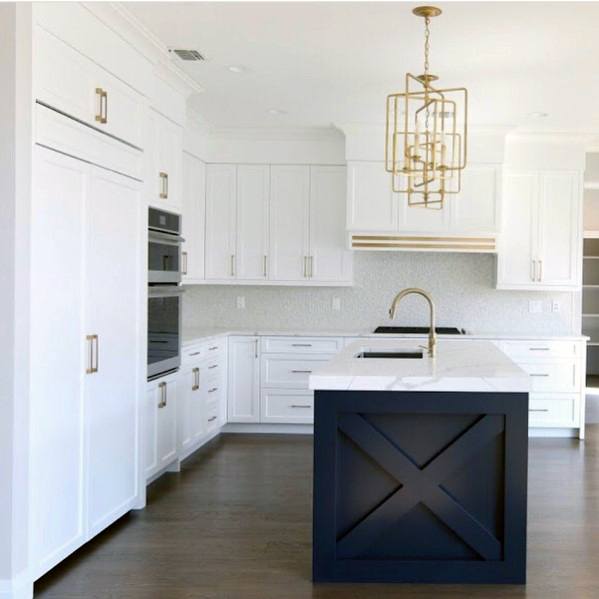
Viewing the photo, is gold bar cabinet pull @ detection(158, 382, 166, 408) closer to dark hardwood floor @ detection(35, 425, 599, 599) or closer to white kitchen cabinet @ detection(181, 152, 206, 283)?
dark hardwood floor @ detection(35, 425, 599, 599)

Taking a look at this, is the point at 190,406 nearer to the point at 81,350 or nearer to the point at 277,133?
the point at 81,350

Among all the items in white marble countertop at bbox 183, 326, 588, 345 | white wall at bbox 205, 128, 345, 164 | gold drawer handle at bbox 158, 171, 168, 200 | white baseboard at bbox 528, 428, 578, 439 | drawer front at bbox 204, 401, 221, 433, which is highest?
white wall at bbox 205, 128, 345, 164

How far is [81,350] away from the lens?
11.5ft

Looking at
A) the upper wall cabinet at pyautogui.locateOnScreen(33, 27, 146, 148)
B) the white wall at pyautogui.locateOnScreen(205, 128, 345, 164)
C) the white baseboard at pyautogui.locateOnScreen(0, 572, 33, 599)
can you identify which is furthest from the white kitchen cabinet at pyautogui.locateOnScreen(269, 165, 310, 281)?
the white baseboard at pyautogui.locateOnScreen(0, 572, 33, 599)

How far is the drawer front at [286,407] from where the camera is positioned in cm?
650

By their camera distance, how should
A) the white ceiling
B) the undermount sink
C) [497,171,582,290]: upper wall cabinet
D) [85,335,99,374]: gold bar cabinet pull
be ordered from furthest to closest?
[497,171,582,290]: upper wall cabinet → the undermount sink → the white ceiling → [85,335,99,374]: gold bar cabinet pull

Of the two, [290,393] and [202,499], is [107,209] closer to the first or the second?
[202,499]

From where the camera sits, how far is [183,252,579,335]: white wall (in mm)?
7012

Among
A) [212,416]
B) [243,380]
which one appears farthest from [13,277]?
[243,380]

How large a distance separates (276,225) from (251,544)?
3524 mm

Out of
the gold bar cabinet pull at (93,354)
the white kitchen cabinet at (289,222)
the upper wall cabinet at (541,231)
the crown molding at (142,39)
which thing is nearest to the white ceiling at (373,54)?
the crown molding at (142,39)

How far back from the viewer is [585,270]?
9.55 m

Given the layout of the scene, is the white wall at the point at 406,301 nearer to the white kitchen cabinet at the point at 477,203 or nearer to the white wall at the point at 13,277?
the white kitchen cabinet at the point at 477,203

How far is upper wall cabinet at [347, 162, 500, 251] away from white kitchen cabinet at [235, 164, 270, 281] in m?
0.79
